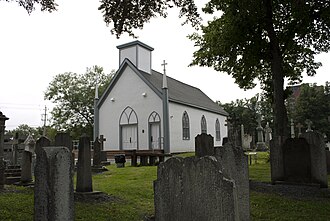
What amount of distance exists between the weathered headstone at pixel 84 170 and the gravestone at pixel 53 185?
4.25 m

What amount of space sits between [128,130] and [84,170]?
2075 centimetres

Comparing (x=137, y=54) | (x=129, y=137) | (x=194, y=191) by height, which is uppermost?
(x=137, y=54)

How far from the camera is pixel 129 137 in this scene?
95.0ft

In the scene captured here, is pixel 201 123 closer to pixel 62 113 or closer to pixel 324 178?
pixel 62 113

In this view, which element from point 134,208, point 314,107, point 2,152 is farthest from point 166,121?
point 314,107

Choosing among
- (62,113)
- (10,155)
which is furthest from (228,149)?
(62,113)

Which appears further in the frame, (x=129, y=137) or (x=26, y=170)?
(x=129, y=137)

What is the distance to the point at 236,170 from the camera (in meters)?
5.04

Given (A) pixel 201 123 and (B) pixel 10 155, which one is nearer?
(B) pixel 10 155

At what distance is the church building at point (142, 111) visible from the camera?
2695 centimetres

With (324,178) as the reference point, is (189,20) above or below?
above

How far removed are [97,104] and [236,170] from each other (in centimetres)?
2699

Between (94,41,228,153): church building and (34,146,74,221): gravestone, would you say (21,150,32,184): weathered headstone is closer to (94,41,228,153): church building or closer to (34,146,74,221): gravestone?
(34,146,74,221): gravestone

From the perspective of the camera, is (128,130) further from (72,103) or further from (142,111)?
(72,103)
